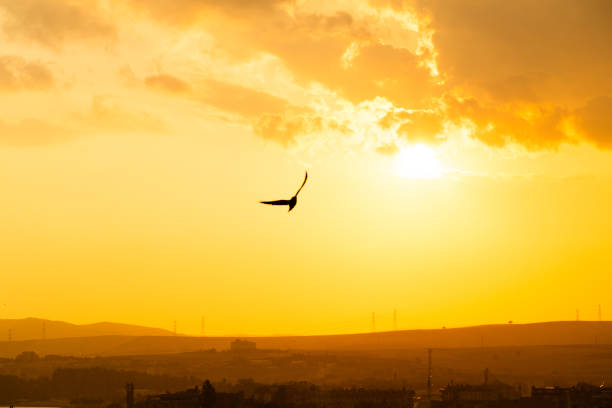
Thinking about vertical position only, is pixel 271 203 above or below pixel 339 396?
above

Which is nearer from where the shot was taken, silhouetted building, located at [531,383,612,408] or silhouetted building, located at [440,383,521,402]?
silhouetted building, located at [531,383,612,408]

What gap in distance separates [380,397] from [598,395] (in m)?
26.8

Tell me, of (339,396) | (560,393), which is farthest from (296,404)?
(560,393)

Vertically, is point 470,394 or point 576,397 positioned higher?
point 576,397

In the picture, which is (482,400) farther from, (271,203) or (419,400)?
(271,203)

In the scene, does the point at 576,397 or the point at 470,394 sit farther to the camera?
the point at 470,394

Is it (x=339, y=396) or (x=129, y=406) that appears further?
(x=339, y=396)

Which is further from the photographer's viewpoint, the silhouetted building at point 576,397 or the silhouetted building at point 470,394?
the silhouetted building at point 470,394

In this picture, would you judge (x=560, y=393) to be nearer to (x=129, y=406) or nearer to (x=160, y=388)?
(x=129, y=406)

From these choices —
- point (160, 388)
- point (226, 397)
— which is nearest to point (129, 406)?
point (226, 397)

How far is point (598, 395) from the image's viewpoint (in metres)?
96.1

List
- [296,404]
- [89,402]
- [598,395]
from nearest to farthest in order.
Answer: [598,395]
[296,404]
[89,402]

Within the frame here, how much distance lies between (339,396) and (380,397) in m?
5.52

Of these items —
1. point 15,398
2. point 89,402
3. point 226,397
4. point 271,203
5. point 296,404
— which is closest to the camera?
point 271,203
